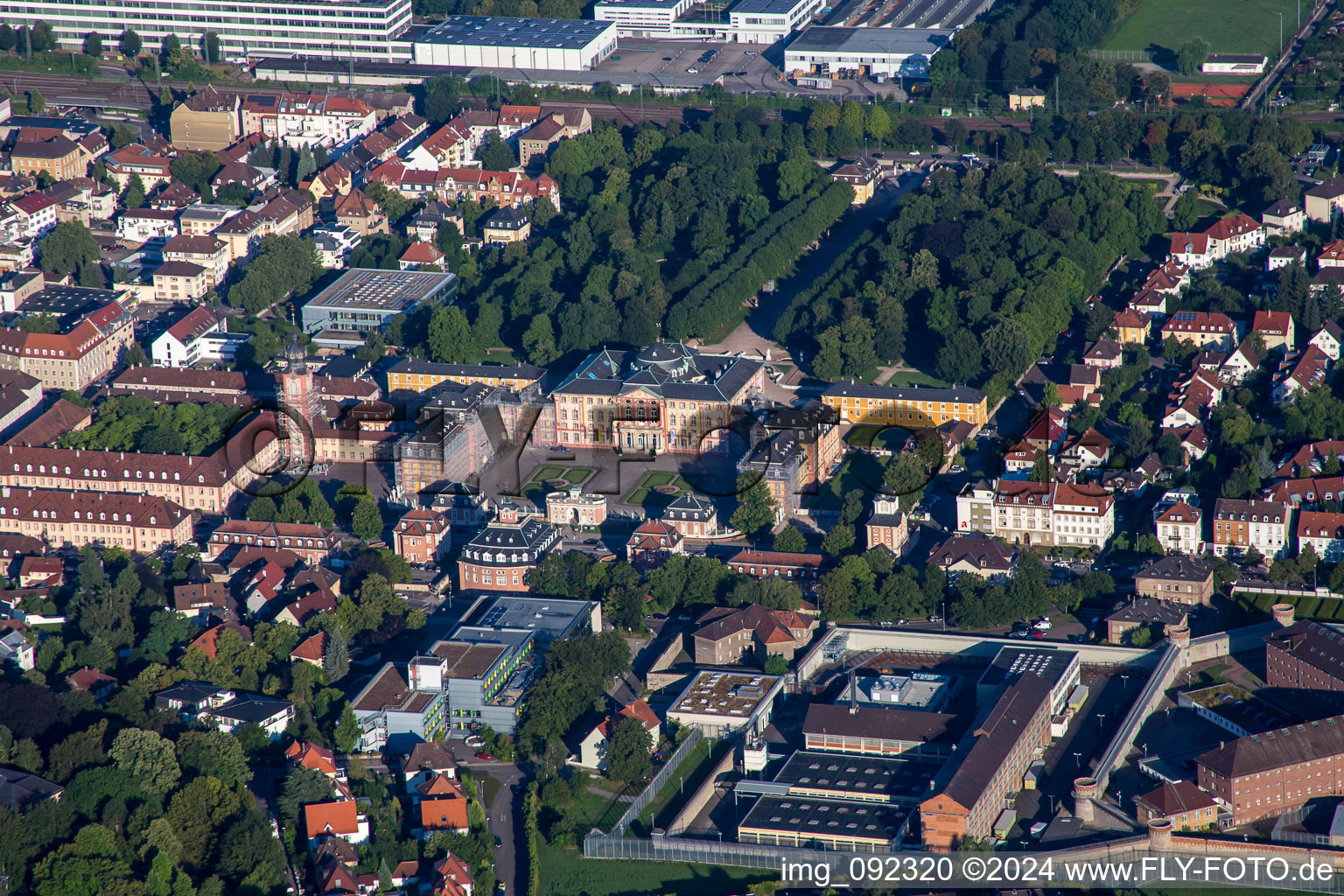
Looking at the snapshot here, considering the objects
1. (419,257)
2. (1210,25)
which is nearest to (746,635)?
(419,257)

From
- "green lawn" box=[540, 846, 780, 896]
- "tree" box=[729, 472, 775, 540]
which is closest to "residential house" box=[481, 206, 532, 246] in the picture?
"tree" box=[729, 472, 775, 540]

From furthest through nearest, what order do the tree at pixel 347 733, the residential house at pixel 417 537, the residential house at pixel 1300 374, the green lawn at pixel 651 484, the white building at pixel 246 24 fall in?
the white building at pixel 246 24 < the residential house at pixel 1300 374 < the green lawn at pixel 651 484 < the residential house at pixel 417 537 < the tree at pixel 347 733

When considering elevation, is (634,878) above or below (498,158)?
below

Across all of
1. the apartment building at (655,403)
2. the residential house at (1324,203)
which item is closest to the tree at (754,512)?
the apartment building at (655,403)

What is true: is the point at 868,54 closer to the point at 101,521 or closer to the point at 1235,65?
the point at 1235,65

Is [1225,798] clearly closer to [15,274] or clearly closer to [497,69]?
[15,274]

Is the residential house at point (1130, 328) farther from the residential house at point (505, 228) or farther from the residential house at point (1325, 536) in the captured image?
the residential house at point (505, 228)

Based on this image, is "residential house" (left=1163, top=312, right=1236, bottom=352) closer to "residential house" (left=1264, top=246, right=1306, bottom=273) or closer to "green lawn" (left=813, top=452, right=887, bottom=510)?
"residential house" (left=1264, top=246, right=1306, bottom=273)
